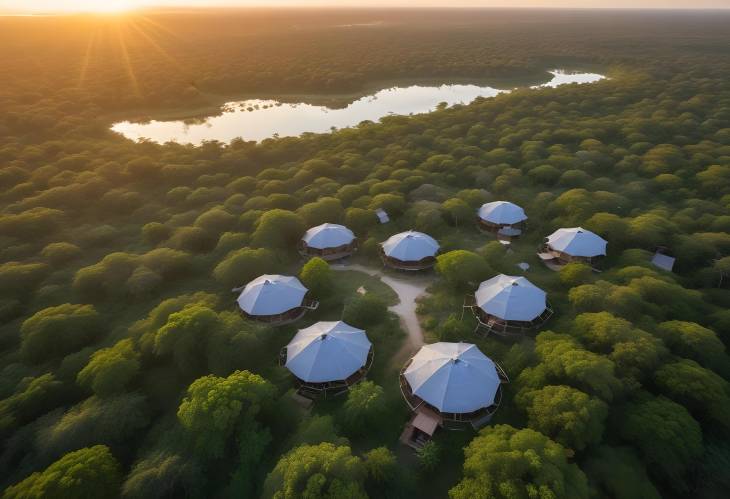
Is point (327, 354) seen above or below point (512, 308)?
above

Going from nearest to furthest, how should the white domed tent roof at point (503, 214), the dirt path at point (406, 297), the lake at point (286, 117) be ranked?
the dirt path at point (406, 297), the white domed tent roof at point (503, 214), the lake at point (286, 117)

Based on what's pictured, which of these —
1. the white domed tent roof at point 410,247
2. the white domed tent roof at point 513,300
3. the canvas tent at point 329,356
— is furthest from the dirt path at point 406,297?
the white domed tent roof at point 513,300

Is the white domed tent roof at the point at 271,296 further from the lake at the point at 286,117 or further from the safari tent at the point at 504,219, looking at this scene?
the lake at the point at 286,117

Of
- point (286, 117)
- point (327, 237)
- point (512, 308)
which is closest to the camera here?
point (512, 308)

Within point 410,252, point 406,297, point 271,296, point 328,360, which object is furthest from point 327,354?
point 410,252

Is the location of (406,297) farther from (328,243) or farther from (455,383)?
(455,383)
